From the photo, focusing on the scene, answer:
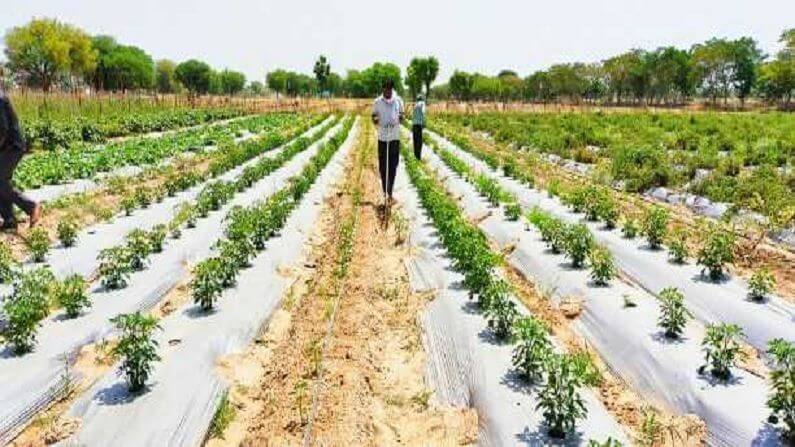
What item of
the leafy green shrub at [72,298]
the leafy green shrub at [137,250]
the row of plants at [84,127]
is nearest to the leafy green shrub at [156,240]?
the leafy green shrub at [137,250]

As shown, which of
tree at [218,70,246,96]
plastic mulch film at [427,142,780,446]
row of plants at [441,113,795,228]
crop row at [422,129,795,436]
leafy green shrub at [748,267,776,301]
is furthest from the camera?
tree at [218,70,246,96]

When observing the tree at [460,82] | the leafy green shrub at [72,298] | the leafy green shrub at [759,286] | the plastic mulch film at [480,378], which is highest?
the tree at [460,82]

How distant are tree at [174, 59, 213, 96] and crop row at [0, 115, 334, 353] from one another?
11451 centimetres

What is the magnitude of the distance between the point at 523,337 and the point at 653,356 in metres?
1.47

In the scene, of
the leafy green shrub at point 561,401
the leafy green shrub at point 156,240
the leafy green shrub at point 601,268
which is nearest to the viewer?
the leafy green shrub at point 561,401

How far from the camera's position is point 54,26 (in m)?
74.4

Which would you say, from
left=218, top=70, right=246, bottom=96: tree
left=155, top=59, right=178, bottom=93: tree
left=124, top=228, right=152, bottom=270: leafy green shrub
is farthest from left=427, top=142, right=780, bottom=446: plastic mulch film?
left=155, top=59, right=178, bottom=93: tree

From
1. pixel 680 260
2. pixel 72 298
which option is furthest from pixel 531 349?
pixel 72 298

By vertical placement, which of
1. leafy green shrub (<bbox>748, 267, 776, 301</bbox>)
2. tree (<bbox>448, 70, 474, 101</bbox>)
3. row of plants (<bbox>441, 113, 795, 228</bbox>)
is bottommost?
leafy green shrub (<bbox>748, 267, 776, 301</bbox>)

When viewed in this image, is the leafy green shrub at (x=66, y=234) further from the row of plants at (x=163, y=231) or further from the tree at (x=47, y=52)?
the tree at (x=47, y=52)

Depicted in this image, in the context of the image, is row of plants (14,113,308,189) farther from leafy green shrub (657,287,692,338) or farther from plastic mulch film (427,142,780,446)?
leafy green shrub (657,287,692,338)

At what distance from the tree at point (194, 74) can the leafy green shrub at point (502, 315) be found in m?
120

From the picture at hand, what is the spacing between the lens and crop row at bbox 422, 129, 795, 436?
15.3 ft

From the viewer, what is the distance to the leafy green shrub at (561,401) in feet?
14.9
